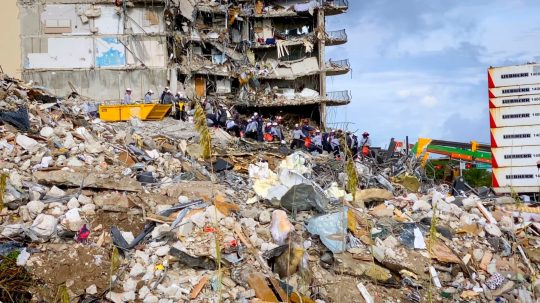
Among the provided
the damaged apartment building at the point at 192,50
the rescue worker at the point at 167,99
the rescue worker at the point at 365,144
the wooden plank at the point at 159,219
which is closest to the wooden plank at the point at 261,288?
the wooden plank at the point at 159,219

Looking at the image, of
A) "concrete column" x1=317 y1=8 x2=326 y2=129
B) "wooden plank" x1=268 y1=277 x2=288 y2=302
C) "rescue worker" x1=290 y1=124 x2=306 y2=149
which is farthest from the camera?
"concrete column" x1=317 y1=8 x2=326 y2=129

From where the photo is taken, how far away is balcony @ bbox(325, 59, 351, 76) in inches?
1467

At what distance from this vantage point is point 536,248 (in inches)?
388

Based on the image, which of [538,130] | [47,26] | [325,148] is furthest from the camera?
[47,26]

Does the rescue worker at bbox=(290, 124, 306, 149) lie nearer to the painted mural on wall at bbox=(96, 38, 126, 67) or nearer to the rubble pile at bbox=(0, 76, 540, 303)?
the rubble pile at bbox=(0, 76, 540, 303)

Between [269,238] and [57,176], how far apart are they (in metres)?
4.25

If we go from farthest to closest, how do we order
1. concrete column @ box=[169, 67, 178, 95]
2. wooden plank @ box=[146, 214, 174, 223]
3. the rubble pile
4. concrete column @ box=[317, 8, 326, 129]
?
concrete column @ box=[317, 8, 326, 129], concrete column @ box=[169, 67, 178, 95], wooden plank @ box=[146, 214, 174, 223], the rubble pile

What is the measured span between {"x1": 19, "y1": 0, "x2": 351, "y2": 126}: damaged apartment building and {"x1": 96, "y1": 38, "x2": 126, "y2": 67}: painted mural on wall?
0.05 meters

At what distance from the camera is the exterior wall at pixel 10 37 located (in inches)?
1057

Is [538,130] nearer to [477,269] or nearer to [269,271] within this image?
[477,269]

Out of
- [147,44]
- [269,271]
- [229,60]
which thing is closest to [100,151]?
[269,271]

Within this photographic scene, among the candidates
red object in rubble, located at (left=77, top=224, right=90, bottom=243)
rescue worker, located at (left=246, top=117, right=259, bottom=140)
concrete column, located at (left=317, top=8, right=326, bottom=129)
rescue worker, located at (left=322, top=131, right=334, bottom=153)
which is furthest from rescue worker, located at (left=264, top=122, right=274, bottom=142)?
concrete column, located at (left=317, top=8, right=326, bottom=129)

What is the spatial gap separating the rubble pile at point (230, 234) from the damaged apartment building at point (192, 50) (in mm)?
9112

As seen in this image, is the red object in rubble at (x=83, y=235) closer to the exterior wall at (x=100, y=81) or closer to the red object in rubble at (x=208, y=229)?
the red object in rubble at (x=208, y=229)
